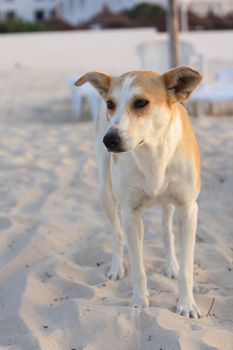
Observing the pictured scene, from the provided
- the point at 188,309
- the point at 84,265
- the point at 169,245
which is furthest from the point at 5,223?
the point at 188,309

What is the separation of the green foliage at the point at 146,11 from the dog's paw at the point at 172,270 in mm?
32042

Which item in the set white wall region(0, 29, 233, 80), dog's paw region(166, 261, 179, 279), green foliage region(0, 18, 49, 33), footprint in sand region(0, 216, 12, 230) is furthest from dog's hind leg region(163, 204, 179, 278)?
green foliage region(0, 18, 49, 33)

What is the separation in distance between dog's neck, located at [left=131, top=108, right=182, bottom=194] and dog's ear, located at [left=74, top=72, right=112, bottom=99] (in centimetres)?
38

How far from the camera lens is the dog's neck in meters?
3.31

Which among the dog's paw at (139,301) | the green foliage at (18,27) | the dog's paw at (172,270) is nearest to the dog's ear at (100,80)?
the dog's paw at (139,301)

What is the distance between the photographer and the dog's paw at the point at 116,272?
4.04m

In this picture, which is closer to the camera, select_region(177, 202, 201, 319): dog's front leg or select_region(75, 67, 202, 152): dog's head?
select_region(75, 67, 202, 152): dog's head

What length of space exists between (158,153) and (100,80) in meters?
0.51

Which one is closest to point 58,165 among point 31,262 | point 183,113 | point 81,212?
point 81,212

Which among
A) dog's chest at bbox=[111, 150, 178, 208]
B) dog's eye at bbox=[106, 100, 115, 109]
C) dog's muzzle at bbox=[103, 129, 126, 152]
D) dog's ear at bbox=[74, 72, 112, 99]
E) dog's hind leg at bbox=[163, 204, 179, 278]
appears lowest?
dog's hind leg at bbox=[163, 204, 179, 278]

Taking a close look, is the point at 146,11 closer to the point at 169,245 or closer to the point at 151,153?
the point at 169,245

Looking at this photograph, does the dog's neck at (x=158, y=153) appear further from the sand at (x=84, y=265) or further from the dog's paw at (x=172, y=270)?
the dog's paw at (x=172, y=270)

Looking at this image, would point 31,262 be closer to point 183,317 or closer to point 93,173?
point 183,317

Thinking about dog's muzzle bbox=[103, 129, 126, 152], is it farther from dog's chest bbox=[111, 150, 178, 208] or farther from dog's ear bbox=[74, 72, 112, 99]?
dog's ear bbox=[74, 72, 112, 99]
